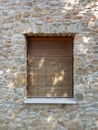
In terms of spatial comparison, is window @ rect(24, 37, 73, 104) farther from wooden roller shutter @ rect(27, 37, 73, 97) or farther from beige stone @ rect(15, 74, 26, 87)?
beige stone @ rect(15, 74, 26, 87)

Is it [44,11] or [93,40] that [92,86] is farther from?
[44,11]

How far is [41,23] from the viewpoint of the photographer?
5176 millimetres

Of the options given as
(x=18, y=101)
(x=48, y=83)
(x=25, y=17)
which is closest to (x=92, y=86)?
(x=48, y=83)

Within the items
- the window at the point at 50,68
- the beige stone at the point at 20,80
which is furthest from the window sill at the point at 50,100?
the beige stone at the point at 20,80

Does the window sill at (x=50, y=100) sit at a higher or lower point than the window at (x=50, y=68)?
lower

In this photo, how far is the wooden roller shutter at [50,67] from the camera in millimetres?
→ 5336

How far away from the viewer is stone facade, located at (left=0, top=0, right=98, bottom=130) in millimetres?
5148

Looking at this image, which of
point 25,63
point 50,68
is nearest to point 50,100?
point 50,68

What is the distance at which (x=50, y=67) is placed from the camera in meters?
5.35

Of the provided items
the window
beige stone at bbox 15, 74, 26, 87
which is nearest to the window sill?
the window

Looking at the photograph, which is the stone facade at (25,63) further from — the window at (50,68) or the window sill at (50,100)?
the window at (50,68)

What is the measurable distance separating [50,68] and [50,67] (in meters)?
0.02

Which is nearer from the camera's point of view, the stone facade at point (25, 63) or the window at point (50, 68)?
the stone facade at point (25, 63)

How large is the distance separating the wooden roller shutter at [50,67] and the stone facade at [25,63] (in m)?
0.20
